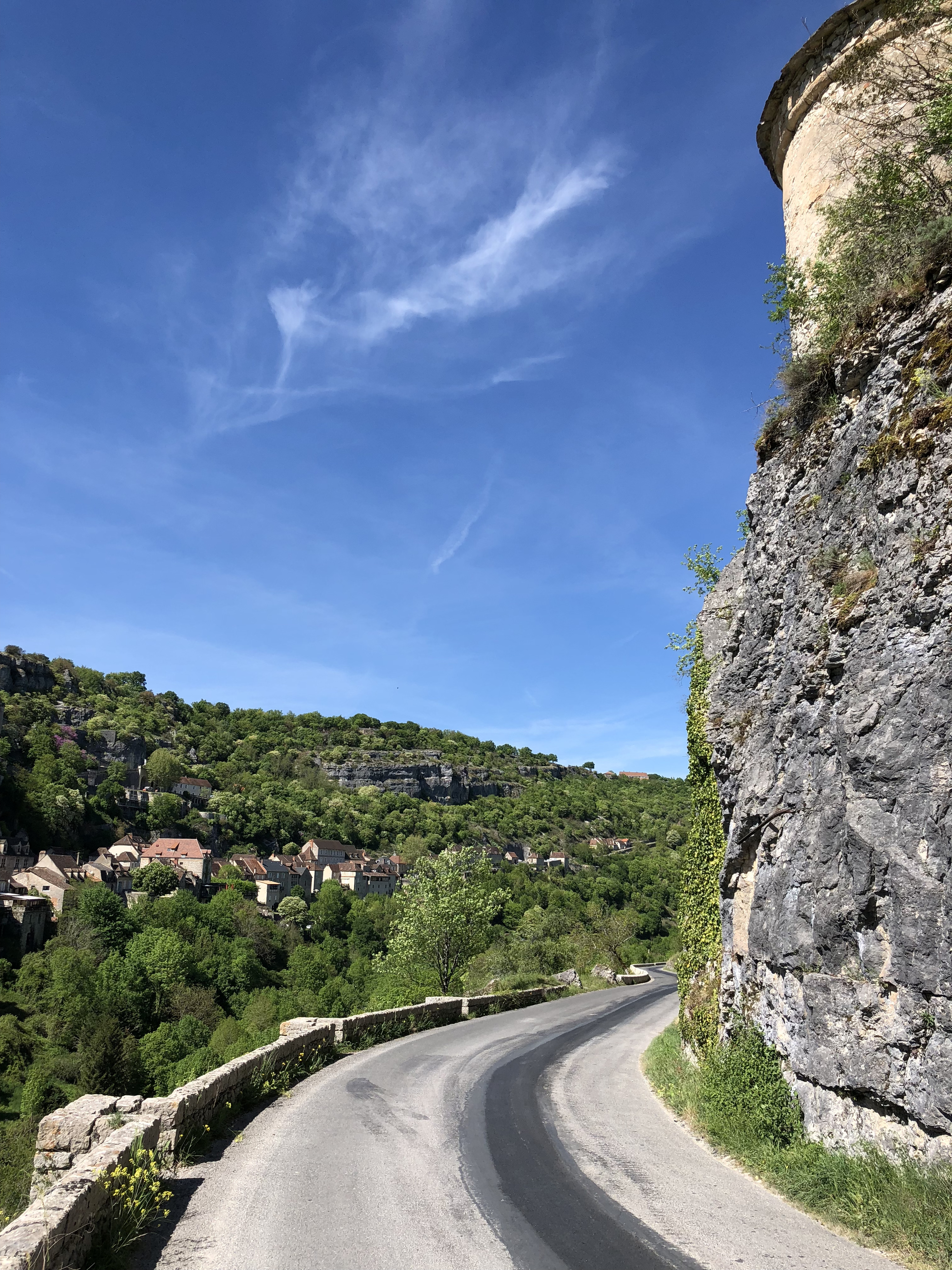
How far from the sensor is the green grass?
246 inches

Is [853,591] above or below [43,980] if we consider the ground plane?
above

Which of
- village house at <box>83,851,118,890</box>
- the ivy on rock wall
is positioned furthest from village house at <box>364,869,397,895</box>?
the ivy on rock wall

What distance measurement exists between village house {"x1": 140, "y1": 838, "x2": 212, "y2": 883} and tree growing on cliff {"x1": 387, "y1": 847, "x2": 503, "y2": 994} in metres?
86.0

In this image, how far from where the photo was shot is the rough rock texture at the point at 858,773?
7469 millimetres

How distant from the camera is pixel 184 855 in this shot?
112 meters

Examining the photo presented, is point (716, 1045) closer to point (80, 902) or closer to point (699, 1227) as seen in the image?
point (699, 1227)

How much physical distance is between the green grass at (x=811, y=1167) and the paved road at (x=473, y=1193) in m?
0.27

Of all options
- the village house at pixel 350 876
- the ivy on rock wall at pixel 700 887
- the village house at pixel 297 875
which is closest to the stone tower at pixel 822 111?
the ivy on rock wall at pixel 700 887

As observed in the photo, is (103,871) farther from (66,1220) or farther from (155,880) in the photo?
(66,1220)

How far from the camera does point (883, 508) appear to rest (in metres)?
9.23

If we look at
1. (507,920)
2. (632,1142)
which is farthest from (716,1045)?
(507,920)

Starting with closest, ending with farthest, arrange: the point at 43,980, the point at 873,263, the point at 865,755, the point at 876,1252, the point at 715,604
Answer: the point at 876,1252, the point at 865,755, the point at 873,263, the point at 715,604, the point at 43,980

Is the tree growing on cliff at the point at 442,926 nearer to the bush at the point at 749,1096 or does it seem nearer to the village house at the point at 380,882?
the bush at the point at 749,1096

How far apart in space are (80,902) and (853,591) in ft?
287
